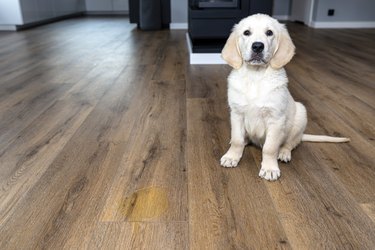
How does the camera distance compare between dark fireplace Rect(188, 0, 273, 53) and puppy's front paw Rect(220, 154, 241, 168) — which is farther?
dark fireplace Rect(188, 0, 273, 53)

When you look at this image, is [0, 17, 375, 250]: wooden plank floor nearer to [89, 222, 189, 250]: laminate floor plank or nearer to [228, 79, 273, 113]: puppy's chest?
[89, 222, 189, 250]: laminate floor plank

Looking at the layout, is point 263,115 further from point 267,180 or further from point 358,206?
point 358,206

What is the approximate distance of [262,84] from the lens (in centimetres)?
139

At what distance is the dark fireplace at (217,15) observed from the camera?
3.49 m

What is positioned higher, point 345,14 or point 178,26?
point 345,14

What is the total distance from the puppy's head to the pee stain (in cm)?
63

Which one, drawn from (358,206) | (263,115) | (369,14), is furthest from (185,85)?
(369,14)

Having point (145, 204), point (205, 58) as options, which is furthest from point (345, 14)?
point (145, 204)

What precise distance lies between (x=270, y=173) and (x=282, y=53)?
19.2 inches

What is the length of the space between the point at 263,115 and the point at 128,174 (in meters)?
0.61

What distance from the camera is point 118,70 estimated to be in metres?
3.25

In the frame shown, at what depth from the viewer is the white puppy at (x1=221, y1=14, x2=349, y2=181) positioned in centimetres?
137

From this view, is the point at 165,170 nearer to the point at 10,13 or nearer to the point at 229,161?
the point at 229,161

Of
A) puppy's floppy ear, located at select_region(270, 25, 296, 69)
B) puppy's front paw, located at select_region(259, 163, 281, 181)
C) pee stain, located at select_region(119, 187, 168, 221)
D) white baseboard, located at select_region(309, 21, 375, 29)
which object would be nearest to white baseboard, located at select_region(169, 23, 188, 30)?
white baseboard, located at select_region(309, 21, 375, 29)
